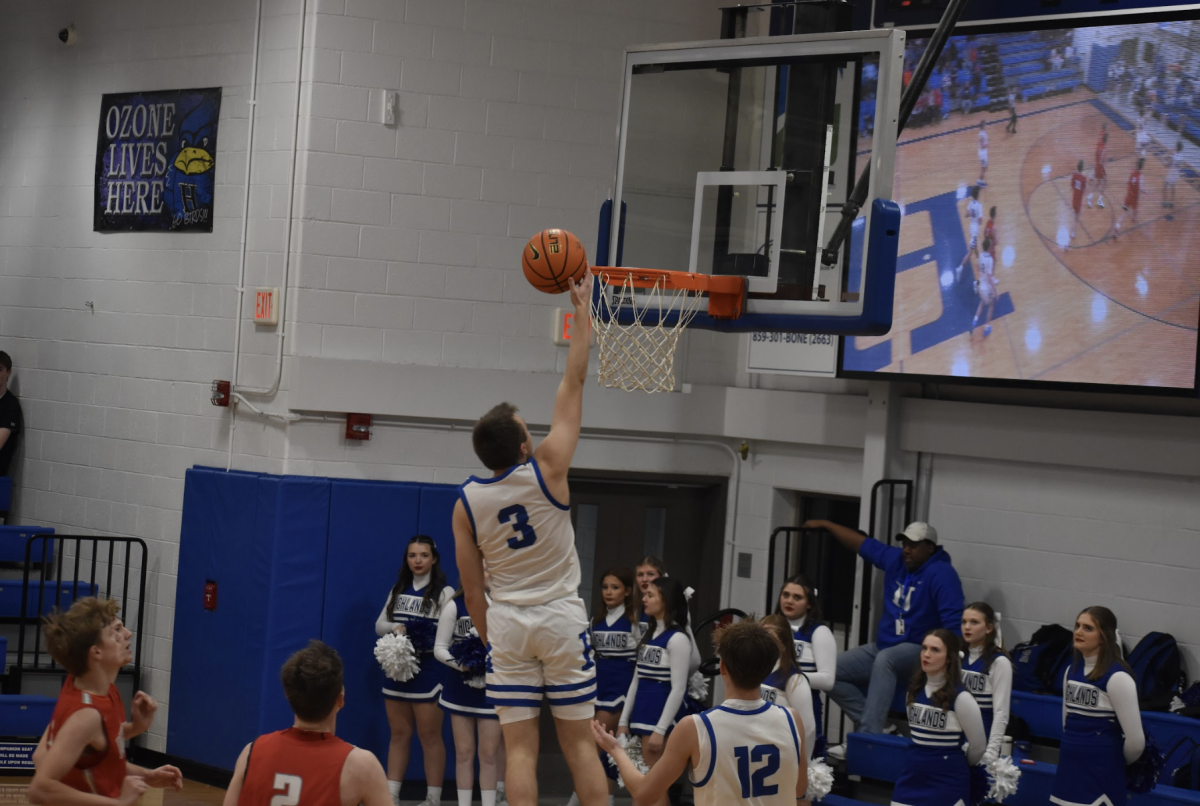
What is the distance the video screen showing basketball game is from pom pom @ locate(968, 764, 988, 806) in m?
2.56

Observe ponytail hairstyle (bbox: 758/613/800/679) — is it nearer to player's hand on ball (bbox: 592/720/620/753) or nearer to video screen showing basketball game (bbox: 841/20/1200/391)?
video screen showing basketball game (bbox: 841/20/1200/391)

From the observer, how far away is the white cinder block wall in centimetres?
909

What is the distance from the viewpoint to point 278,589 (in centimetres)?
896

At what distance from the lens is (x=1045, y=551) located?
345 inches

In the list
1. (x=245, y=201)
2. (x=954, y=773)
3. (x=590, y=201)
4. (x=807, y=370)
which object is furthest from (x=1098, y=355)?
(x=245, y=201)

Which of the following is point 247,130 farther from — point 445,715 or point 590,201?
point 445,715

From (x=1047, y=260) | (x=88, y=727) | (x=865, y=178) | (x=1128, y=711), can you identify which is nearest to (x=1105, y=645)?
(x=1128, y=711)

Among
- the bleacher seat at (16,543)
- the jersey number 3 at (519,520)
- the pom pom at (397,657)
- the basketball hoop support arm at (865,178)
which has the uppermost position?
the basketball hoop support arm at (865,178)

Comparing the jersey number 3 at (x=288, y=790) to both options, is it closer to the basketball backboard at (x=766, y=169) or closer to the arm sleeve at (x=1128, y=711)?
the basketball backboard at (x=766, y=169)

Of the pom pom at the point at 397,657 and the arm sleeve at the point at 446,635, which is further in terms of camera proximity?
the pom pom at the point at 397,657

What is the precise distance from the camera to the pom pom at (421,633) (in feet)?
28.5

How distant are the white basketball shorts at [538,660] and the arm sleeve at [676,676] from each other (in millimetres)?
2768

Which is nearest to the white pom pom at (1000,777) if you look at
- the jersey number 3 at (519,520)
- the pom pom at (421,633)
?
the jersey number 3 at (519,520)

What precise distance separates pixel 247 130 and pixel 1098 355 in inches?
231
